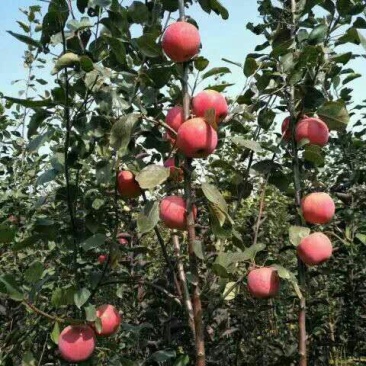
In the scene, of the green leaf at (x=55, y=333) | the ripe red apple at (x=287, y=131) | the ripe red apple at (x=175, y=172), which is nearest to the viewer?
the ripe red apple at (x=175, y=172)

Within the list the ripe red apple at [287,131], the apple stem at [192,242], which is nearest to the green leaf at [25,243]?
the apple stem at [192,242]

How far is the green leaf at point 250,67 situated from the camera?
1476mm

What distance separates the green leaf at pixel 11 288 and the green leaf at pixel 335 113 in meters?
1.13

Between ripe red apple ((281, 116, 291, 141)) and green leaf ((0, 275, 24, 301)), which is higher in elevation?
ripe red apple ((281, 116, 291, 141))

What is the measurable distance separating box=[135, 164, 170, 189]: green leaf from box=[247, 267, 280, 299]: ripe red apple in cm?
48

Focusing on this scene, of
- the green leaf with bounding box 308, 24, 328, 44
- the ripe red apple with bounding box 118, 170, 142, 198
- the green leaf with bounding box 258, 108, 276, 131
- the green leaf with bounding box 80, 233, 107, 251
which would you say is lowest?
the green leaf with bounding box 80, 233, 107, 251

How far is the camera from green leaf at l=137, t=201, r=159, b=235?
1.33m

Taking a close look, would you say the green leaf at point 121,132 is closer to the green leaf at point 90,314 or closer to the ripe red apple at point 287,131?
the green leaf at point 90,314

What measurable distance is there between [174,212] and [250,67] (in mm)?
507

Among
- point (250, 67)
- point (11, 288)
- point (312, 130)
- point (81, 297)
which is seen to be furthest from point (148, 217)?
point (312, 130)

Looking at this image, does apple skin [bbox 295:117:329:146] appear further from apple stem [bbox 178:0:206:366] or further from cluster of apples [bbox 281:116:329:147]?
apple stem [bbox 178:0:206:366]

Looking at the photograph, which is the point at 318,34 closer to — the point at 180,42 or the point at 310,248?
the point at 180,42

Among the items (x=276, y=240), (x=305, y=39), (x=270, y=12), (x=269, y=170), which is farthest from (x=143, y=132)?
(x=276, y=240)

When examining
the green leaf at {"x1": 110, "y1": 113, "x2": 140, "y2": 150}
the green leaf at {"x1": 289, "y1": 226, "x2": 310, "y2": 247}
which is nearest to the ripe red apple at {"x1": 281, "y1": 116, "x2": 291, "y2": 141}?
the green leaf at {"x1": 289, "y1": 226, "x2": 310, "y2": 247}
